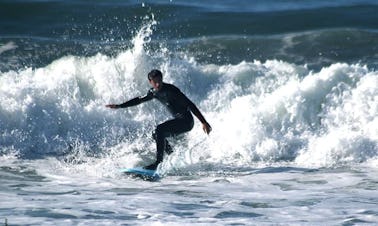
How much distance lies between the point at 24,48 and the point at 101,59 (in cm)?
219

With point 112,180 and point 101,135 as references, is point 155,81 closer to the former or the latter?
point 112,180

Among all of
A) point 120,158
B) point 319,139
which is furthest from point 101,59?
point 319,139

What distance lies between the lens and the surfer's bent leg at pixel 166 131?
42.1ft

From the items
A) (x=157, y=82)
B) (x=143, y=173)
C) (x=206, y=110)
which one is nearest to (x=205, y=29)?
(x=206, y=110)

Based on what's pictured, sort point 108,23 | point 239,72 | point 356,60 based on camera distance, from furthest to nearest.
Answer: point 108,23 → point 356,60 → point 239,72

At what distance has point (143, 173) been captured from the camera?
12594mm

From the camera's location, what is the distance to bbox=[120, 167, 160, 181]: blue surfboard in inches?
494

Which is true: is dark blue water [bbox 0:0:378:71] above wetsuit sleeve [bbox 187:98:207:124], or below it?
above

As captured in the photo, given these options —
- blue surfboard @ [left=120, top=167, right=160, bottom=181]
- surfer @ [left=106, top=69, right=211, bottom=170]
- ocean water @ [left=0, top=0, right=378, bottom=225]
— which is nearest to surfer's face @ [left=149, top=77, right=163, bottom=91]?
surfer @ [left=106, top=69, right=211, bottom=170]

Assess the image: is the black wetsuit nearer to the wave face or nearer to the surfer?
the surfer

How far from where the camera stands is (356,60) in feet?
59.7

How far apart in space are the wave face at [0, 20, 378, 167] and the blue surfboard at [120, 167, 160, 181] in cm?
74

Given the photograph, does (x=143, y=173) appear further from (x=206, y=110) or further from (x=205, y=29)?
(x=205, y=29)

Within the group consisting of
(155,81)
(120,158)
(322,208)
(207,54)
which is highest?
(207,54)
